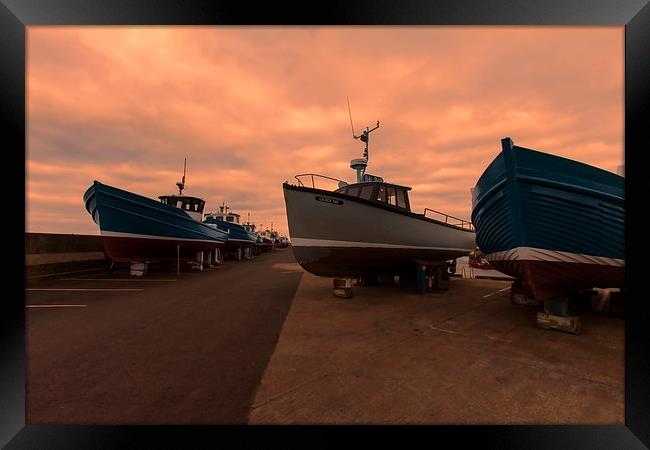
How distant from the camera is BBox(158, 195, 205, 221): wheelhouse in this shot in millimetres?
16250

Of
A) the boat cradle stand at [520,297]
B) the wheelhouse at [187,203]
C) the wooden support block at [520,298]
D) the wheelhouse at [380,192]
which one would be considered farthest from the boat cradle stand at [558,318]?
the wheelhouse at [187,203]

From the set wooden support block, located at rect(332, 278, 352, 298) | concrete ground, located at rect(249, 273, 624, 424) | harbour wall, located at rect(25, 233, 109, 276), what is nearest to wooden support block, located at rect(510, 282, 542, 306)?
concrete ground, located at rect(249, 273, 624, 424)

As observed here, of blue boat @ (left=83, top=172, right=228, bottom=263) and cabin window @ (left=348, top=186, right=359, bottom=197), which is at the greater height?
cabin window @ (left=348, top=186, right=359, bottom=197)

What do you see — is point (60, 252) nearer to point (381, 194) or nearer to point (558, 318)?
point (381, 194)

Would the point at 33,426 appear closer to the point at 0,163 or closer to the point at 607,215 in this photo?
the point at 0,163

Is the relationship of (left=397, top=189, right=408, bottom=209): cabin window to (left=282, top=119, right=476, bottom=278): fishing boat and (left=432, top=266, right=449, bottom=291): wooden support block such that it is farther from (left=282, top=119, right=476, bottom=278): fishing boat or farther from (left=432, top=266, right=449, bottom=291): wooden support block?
(left=432, top=266, right=449, bottom=291): wooden support block

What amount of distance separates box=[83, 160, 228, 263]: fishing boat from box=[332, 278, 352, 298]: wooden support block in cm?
954

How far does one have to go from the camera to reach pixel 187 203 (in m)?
16.6

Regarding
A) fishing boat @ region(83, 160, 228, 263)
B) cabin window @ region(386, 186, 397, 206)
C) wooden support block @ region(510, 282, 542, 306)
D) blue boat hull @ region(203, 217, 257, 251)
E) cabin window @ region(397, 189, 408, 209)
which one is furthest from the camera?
blue boat hull @ region(203, 217, 257, 251)

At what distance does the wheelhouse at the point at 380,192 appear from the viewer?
8.57 meters

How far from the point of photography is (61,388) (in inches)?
107

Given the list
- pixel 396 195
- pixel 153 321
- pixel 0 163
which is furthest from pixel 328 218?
pixel 0 163

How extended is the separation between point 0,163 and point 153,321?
3.89m

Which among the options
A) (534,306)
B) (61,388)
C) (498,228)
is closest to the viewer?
(61,388)
